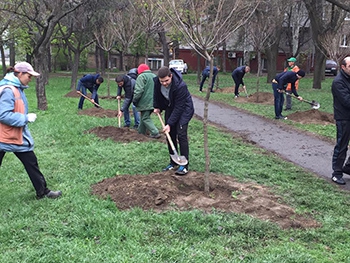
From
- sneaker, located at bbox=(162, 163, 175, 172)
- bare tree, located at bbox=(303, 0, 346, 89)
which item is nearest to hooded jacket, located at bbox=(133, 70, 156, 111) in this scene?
sneaker, located at bbox=(162, 163, 175, 172)

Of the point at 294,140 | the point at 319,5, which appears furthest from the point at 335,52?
the point at 294,140

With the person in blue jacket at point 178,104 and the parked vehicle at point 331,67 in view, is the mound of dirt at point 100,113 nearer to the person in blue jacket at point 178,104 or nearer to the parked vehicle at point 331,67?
the person in blue jacket at point 178,104

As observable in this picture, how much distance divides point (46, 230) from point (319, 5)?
2107 centimetres

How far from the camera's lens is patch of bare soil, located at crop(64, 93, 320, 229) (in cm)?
430

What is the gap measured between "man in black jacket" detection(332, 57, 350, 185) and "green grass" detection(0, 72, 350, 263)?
0.35m

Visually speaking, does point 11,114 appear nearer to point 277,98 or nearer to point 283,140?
point 283,140

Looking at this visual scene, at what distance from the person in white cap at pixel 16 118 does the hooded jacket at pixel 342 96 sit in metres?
4.22

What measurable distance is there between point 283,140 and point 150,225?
5576 millimetres

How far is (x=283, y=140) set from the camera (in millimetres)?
8766

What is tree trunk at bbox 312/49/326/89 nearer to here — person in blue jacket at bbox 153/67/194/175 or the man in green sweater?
the man in green sweater

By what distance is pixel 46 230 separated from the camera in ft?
12.8


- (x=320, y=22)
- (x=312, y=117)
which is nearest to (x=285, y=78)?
(x=312, y=117)

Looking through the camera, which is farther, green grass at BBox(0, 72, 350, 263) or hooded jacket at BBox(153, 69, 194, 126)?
hooded jacket at BBox(153, 69, 194, 126)

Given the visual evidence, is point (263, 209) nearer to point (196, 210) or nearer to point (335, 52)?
point (196, 210)
